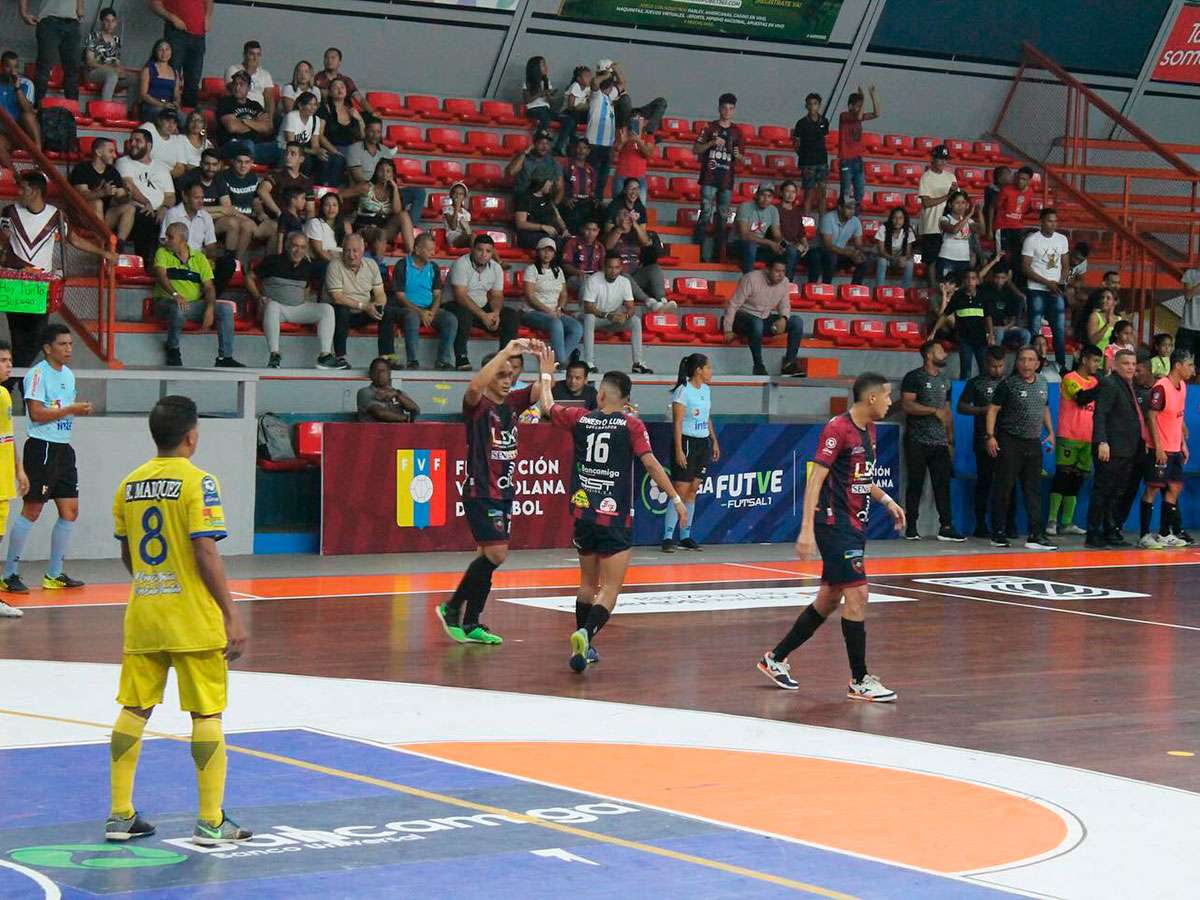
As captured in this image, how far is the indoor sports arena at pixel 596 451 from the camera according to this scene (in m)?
7.82

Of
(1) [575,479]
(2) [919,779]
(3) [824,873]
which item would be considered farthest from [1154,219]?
(3) [824,873]

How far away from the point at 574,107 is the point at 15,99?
27.5ft

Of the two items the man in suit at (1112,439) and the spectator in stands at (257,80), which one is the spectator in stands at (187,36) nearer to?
the spectator in stands at (257,80)

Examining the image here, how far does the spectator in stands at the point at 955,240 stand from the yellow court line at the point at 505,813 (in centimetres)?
1918

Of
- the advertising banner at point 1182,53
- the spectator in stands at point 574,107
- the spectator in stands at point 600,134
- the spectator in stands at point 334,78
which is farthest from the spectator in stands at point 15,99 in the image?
the advertising banner at point 1182,53

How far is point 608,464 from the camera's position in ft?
41.2

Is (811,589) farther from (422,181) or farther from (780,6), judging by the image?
(780,6)

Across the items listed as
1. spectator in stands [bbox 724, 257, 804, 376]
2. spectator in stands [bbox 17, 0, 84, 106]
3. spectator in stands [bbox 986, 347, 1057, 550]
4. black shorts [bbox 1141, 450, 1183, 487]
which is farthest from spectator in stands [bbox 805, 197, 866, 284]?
spectator in stands [bbox 17, 0, 84, 106]

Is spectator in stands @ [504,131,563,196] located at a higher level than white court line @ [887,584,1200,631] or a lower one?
higher

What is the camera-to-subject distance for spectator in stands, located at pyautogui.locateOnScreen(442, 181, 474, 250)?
2439 cm

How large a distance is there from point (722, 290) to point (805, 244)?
1.55 meters

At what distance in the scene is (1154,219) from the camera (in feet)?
103

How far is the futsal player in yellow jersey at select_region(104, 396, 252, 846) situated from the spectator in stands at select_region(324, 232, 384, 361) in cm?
1394

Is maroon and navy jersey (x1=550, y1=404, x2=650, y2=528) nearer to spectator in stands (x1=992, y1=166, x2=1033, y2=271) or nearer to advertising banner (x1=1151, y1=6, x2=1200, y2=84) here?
spectator in stands (x1=992, y1=166, x2=1033, y2=271)
